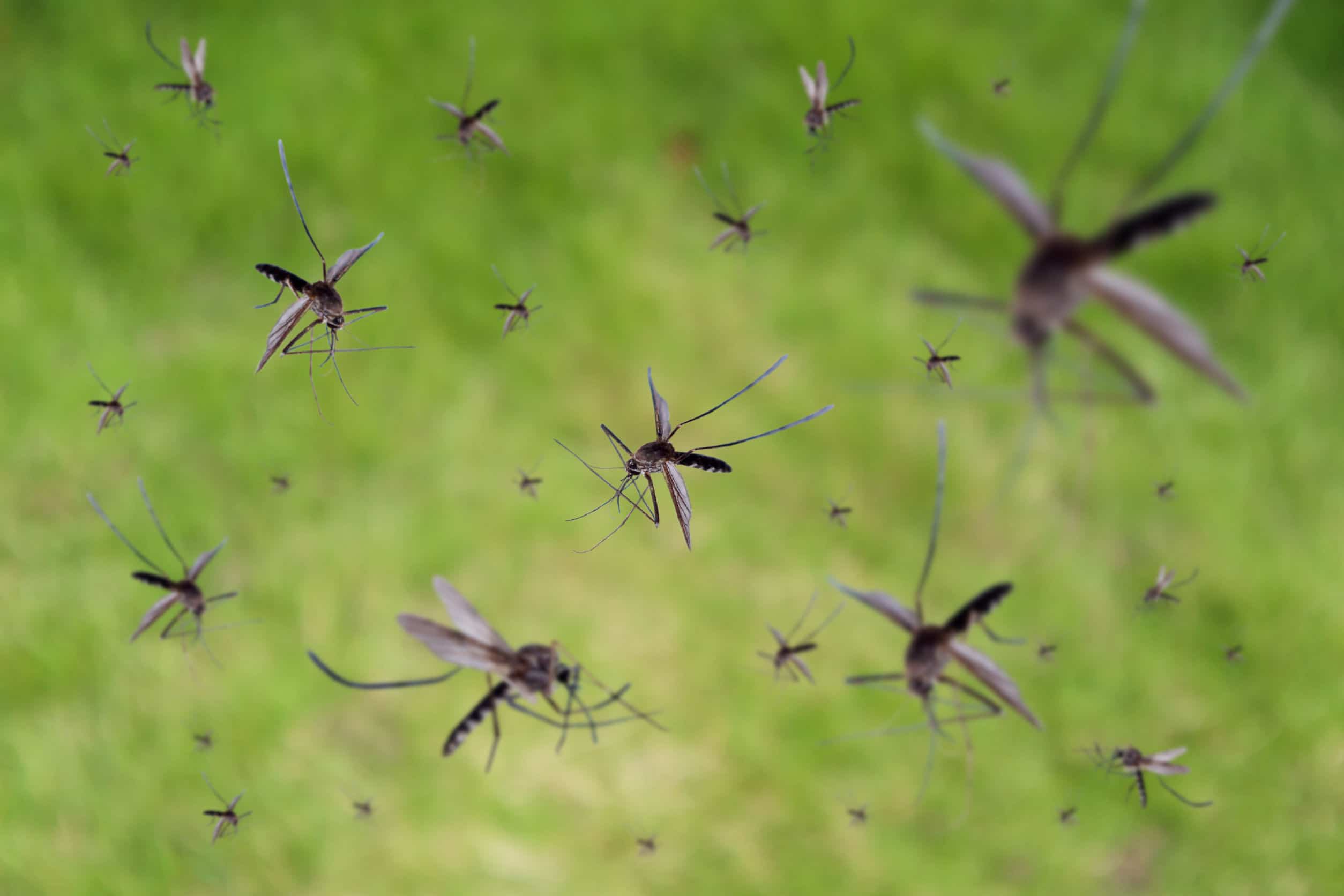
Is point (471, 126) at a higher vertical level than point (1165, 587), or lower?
higher

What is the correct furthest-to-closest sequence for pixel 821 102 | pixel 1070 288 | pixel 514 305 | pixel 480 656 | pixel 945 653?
pixel 514 305
pixel 821 102
pixel 1070 288
pixel 945 653
pixel 480 656

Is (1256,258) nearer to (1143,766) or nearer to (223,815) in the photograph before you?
(1143,766)

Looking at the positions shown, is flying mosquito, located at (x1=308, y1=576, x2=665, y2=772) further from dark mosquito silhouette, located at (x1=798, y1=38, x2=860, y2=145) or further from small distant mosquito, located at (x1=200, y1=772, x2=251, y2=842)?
dark mosquito silhouette, located at (x1=798, y1=38, x2=860, y2=145)

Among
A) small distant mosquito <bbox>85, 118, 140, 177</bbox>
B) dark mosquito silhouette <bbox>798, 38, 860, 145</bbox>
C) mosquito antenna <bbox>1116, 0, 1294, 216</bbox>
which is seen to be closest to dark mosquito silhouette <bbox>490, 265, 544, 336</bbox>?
dark mosquito silhouette <bbox>798, 38, 860, 145</bbox>

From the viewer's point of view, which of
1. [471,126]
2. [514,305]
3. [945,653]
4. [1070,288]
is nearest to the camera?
[945,653]

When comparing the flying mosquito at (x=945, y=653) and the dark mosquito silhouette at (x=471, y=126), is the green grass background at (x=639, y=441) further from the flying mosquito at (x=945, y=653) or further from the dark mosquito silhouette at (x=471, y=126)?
the flying mosquito at (x=945, y=653)

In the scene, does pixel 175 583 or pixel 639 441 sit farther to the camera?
pixel 639 441

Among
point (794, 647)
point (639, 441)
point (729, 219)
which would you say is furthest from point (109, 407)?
point (794, 647)
